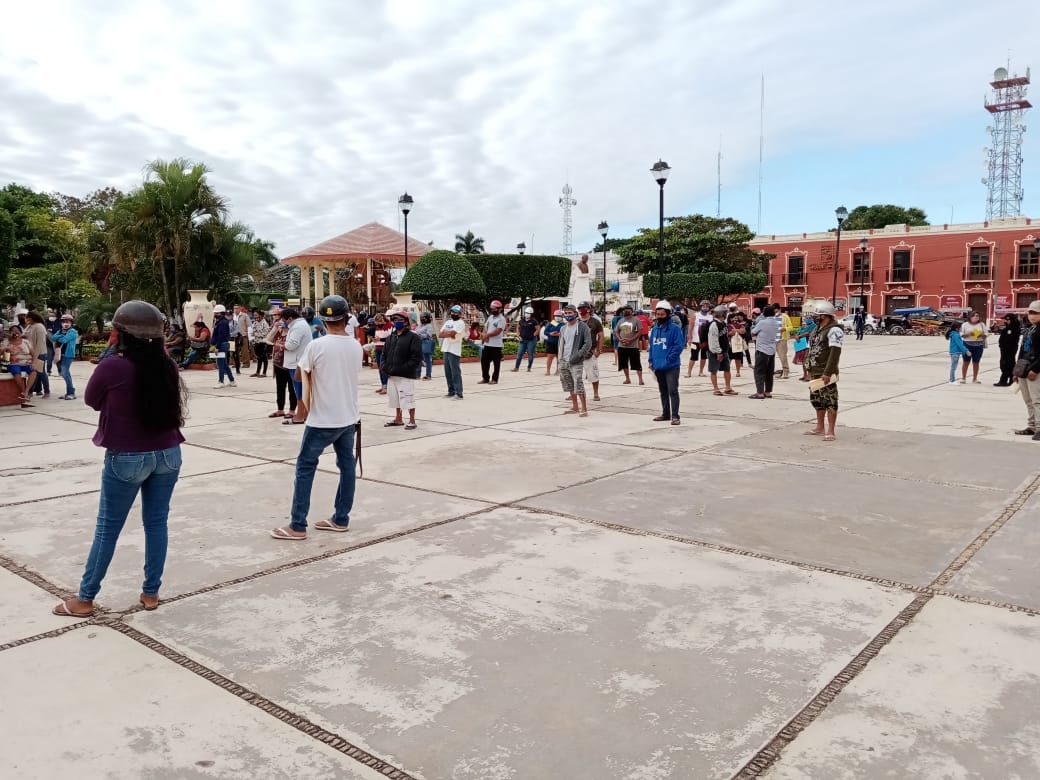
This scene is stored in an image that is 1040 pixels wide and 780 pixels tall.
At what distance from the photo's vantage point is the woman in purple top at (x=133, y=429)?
379 cm

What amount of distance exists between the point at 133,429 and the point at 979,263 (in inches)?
2511

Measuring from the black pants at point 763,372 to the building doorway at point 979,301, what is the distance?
5175 cm

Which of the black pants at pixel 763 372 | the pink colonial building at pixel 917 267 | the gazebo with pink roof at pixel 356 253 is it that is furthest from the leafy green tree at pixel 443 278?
the pink colonial building at pixel 917 267

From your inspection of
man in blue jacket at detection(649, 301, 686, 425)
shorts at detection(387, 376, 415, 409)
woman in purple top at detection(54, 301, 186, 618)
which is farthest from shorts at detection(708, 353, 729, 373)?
woman in purple top at detection(54, 301, 186, 618)

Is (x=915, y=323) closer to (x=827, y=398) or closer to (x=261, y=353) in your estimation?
(x=261, y=353)

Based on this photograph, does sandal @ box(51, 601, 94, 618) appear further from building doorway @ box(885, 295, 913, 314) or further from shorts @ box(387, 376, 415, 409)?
building doorway @ box(885, 295, 913, 314)

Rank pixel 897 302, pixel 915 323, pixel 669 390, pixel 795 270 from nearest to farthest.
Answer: pixel 669 390 < pixel 915 323 < pixel 897 302 < pixel 795 270

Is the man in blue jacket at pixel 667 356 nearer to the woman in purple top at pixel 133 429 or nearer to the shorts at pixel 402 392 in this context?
the shorts at pixel 402 392

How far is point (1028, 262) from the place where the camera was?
55000 millimetres

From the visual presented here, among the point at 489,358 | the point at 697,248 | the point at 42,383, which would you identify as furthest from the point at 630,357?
the point at 697,248

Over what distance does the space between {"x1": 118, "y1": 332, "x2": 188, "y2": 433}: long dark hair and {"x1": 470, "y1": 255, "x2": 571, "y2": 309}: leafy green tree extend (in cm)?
3405

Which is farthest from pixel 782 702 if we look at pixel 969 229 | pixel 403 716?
pixel 969 229

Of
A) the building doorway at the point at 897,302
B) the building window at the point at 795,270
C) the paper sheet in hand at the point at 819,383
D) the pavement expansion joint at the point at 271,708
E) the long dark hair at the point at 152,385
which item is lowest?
the pavement expansion joint at the point at 271,708

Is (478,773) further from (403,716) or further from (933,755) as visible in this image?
(933,755)
